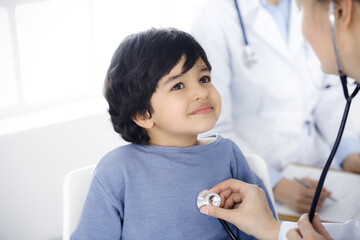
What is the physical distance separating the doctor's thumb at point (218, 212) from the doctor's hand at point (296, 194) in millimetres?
403

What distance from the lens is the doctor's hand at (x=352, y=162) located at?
1446 millimetres

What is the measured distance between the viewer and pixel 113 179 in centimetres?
99

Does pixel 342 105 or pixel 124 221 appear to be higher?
pixel 342 105

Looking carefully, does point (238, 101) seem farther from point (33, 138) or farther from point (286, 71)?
point (33, 138)

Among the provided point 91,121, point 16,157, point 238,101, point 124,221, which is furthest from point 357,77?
point 16,157

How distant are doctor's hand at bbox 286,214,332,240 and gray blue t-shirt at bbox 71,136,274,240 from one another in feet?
0.74

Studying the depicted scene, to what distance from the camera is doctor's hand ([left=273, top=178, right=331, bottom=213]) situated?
3.99 feet

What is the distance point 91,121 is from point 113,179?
2.17 ft

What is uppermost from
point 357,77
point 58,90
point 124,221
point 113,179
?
point 357,77

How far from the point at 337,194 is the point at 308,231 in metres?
0.46

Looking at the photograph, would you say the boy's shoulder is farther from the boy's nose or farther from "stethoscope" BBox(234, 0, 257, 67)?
"stethoscope" BBox(234, 0, 257, 67)

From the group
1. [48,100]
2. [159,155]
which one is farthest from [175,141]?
[48,100]

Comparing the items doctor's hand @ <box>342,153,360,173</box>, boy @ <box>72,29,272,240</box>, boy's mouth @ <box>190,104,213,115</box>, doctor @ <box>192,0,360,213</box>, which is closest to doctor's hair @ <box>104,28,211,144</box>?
boy @ <box>72,29,272,240</box>

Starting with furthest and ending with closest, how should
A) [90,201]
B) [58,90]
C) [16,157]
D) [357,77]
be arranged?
[58,90] → [16,157] → [90,201] → [357,77]
